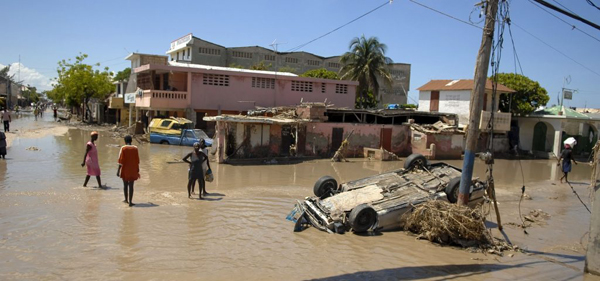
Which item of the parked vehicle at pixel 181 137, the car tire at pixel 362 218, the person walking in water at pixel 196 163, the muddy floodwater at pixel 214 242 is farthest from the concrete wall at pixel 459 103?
the car tire at pixel 362 218

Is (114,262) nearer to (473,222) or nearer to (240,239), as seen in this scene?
(240,239)

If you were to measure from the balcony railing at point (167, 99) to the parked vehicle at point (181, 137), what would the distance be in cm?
306

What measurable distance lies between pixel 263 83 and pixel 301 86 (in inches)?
130

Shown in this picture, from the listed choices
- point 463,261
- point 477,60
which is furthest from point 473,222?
point 477,60

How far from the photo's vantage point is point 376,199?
8.99 m

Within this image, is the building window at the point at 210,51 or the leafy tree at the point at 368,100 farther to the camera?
the building window at the point at 210,51

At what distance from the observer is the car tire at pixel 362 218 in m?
8.30

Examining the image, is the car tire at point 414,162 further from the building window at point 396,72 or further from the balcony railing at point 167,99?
the building window at point 396,72

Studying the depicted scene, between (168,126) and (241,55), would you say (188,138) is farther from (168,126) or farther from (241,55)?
(241,55)

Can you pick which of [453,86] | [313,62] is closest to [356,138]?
[453,86]

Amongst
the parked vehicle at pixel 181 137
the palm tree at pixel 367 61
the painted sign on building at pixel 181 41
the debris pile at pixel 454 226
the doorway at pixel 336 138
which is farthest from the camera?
the painted sign on building at pixel 181 41

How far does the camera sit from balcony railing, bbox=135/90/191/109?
2886 cm

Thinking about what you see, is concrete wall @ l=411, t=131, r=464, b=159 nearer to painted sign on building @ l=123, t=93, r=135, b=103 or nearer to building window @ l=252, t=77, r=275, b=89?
building window @ l=252, t=77, r=275, b=89

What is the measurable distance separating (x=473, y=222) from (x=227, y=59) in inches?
1913
